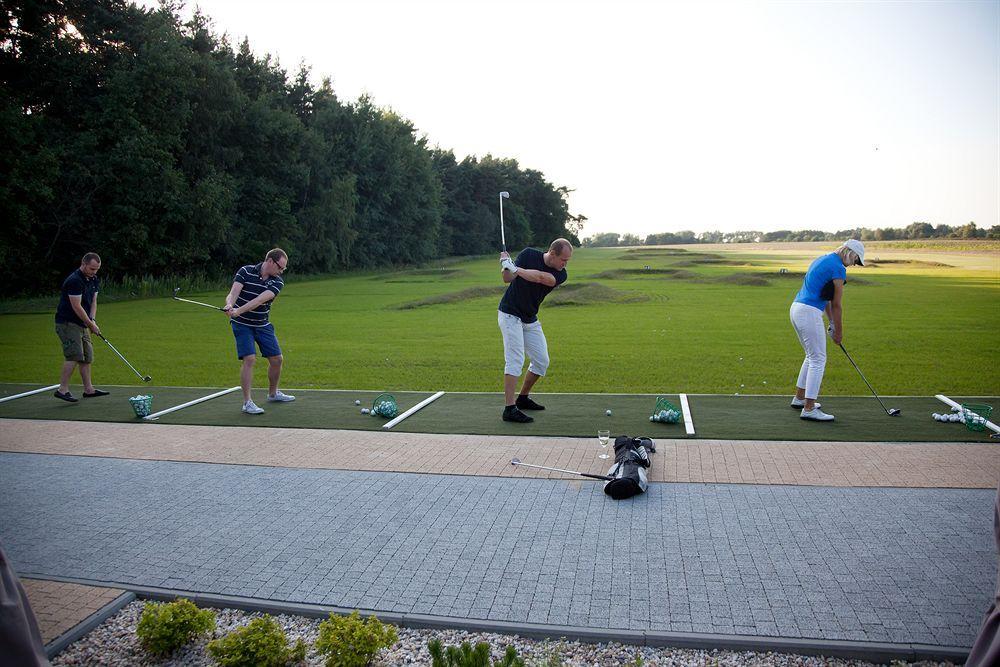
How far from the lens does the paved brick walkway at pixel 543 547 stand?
4.61 m

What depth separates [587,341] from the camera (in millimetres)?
18328

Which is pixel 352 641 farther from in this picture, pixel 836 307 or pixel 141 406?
pixel 141 406

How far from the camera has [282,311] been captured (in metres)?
28.6

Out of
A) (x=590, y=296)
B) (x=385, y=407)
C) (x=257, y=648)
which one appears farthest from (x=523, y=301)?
(x=590, y=296)

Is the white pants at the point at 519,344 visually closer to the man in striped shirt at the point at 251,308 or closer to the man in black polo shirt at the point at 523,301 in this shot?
the man in black polo shirt at the point at 523,301

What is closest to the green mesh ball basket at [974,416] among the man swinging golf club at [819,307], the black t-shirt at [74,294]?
the man swinging golf club at [819,307]

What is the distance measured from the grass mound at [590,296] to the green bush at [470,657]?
25.7 metres

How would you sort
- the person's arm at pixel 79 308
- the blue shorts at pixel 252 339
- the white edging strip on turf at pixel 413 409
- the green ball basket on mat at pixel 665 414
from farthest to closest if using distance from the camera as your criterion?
the person's arm at pixel 79 308, the blue shorts at pixel 252 339, the white edging strip on turf at pixel 413 409, the green ball basket on mat at pixel 665 414

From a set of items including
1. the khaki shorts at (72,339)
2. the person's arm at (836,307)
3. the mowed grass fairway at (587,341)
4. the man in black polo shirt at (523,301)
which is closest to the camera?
the person's arm at (836,307)

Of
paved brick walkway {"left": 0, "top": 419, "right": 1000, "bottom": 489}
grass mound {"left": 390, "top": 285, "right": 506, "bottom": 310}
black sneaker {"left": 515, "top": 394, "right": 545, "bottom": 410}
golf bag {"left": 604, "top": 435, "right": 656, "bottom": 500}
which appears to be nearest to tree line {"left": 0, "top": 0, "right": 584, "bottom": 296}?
grass mound {"left": 390, "top": 285, "right": 506, "bottom": 310}

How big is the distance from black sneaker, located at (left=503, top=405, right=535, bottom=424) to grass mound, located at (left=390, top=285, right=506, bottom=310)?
1982cm

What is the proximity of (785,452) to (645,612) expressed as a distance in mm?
4012

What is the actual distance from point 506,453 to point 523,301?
2213mm

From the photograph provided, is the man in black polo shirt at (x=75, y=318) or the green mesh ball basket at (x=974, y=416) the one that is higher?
the man in black polo shirt at (x=75, y=318)
